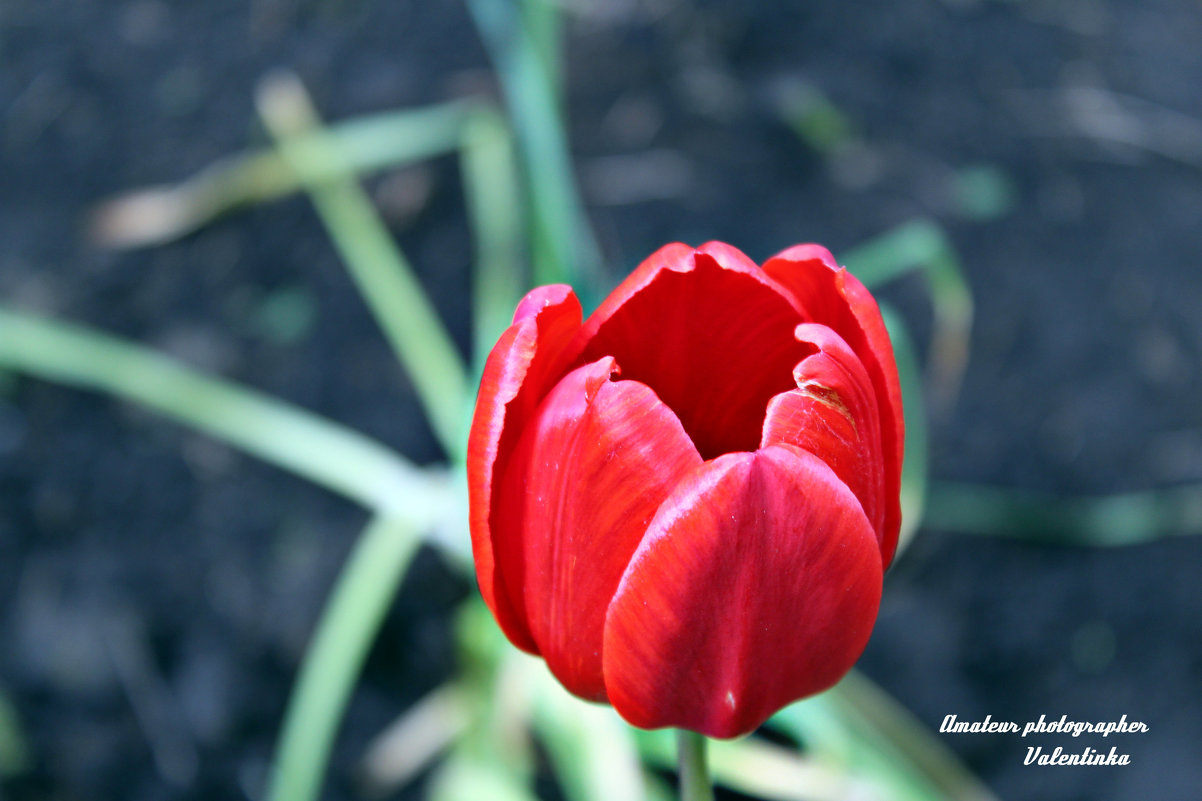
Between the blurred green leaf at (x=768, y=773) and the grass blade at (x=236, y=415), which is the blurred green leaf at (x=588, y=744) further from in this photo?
the grass blade at (x=236, y=415)

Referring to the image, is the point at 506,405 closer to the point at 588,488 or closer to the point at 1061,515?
the point at 588,488

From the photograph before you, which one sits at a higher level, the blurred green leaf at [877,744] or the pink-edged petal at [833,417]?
the pink-edged petal at [833,417]

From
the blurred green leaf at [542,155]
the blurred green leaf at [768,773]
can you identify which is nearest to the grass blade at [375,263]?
the blurred green leaf at [542,155]

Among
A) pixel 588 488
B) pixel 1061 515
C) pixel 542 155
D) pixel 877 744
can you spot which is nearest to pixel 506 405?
pixel 588 488

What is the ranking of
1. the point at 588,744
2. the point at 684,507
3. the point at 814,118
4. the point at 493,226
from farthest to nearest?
the point at 814,118
the point at 493,226
the point at 588,744
the point at 684,507

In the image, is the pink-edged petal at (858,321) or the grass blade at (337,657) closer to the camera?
the pink-edged petal at (858,321)

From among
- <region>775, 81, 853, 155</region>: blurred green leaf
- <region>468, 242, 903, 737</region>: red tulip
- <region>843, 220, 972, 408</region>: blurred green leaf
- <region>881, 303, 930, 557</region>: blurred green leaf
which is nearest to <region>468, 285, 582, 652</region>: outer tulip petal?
<region>468, 242, 903, 737</region>: red tulip

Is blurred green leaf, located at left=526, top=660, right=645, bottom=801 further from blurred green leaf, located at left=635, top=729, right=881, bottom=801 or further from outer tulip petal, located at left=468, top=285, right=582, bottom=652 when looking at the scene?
outer tulip petal, located at left=468, top=285, right=582, bottom=652

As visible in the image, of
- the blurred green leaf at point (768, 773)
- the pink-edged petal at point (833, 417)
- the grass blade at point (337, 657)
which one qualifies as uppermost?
the pink-edged petal at point (833, 417)
